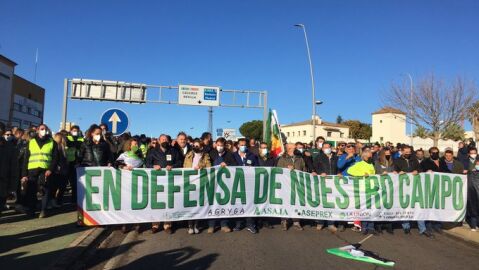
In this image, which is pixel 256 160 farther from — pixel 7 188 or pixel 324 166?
pixel 7 188

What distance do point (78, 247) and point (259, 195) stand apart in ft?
11.8

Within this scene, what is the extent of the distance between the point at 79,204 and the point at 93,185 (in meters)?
0.41

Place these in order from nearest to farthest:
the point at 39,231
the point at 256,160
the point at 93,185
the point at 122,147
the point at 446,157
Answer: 1. the point at 39,231
2. the point at 93,185
3. the point at 256,160
4. the point at 446,157
5. the point at 122,147

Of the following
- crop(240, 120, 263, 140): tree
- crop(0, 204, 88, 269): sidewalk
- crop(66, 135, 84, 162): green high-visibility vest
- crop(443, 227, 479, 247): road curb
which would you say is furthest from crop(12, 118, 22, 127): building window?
crop(240, 120, 263, 140): tree

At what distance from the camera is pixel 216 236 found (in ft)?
24.7

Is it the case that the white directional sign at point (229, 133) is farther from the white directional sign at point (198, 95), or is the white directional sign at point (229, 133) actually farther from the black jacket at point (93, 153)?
the black jacket at point (93, 153)

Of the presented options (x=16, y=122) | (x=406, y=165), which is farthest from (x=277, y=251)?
(x=16, y=122)

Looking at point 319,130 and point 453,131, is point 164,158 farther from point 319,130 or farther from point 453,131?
point 319,130

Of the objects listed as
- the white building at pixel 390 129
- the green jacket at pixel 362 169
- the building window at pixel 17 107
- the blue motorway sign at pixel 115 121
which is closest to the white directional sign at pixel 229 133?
the blue motorway sign at pixel 115 121

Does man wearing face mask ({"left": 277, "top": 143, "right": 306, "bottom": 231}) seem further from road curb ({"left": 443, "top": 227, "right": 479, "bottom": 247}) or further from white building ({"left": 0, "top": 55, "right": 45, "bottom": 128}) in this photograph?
white building ({"left": 0, "top": 55, "right": 45, "bottom": 128})

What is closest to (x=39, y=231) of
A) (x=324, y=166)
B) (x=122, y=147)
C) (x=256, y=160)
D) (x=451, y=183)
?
(x=122, y=147)

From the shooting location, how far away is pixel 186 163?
319 inches

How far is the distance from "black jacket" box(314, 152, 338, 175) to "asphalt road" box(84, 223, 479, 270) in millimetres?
1445

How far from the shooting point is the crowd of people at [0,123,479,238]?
8.02m
